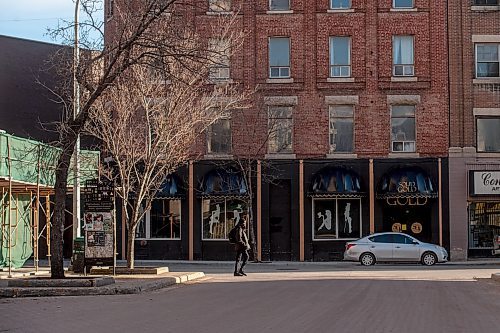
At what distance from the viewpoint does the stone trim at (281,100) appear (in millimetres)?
37250

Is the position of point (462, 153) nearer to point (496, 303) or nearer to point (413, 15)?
point (413, 15)

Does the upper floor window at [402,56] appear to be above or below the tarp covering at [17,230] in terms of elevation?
above

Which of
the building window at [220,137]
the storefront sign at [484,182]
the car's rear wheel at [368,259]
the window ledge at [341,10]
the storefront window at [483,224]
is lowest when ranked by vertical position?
the car's rear wheel at [368,259]

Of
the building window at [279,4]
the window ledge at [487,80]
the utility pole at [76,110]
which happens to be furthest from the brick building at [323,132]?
the utility pole at [76,110]

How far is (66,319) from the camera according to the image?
13445 millimetres

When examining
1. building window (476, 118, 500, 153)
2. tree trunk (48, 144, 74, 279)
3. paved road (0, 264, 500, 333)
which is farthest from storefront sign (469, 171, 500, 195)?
tree trunk (48, 144, 74, 279)

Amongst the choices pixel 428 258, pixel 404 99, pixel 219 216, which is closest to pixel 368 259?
pixel 428 258

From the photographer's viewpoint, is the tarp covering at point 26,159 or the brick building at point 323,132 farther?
the brick building at point 323,132

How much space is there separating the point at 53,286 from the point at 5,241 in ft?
32.9

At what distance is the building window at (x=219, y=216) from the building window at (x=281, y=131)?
317cm

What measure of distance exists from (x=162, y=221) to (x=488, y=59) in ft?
57.6

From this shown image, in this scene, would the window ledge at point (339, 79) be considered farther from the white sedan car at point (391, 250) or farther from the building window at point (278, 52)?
the white sedan car at point (391, 250)

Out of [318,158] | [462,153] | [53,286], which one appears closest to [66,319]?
[53,286]

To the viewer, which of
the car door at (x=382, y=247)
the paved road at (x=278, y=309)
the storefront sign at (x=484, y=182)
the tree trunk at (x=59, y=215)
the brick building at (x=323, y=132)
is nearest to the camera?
the paved road at (x=278, y=309)
